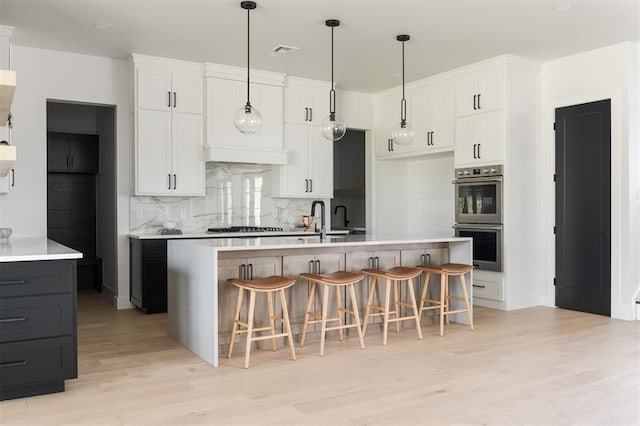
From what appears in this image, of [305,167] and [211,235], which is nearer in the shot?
[211,235]

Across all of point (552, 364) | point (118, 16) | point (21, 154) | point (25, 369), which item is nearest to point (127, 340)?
point (25, 369)

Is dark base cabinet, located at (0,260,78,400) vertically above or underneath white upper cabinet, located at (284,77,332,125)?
underneath

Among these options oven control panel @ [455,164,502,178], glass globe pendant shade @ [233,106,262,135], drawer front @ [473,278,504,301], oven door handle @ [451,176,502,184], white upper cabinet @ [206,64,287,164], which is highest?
white upper cabinet @ [206,64,287,164]

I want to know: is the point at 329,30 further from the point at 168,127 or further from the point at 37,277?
the point at 37,277

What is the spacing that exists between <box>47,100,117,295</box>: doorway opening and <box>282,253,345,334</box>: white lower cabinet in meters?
3.45

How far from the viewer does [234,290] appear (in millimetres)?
4145

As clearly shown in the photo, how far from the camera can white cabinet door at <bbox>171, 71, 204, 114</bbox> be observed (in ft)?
19.7

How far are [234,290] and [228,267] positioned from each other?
0.18m

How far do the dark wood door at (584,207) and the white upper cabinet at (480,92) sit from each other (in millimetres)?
712

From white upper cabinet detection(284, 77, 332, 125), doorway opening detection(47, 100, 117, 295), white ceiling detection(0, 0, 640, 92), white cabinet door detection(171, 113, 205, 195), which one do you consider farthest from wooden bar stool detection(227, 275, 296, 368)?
doorway opening detection(47, 100, 117, 295)

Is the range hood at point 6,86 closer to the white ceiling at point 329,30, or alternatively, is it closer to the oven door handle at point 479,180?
the white ceiling at point 329,30

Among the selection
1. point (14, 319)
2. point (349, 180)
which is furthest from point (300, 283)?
point (349, 180)

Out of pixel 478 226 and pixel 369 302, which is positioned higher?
pixel 478 226

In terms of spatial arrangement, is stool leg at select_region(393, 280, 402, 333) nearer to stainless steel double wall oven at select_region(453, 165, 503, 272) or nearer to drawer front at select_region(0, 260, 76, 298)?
stainless steel double wall oven at select_region(453, 165, 503, 272)
